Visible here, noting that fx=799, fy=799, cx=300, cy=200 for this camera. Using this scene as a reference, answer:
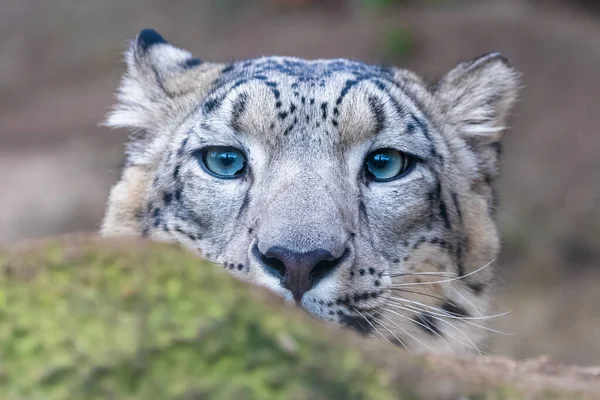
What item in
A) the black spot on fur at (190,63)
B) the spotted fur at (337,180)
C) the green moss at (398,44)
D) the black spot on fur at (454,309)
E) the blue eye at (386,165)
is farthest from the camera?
the green moss at (398,44)

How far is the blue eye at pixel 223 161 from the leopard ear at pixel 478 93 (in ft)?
4.41

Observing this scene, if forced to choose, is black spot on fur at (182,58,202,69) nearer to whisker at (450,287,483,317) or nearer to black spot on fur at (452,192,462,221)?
black spot on fur at (452,192,462,221)

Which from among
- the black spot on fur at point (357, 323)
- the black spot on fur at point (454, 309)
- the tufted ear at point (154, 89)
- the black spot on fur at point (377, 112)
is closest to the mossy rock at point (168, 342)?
the black spot on fur at point (357, 323)

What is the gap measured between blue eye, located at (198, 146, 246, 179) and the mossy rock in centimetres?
206

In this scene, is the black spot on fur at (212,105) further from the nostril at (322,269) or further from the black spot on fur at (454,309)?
the black spot on fur at (454,309)

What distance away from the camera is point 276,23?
50.2 feet

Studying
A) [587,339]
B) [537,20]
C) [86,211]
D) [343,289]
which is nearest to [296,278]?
[343,289]

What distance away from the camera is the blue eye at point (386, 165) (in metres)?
3.77

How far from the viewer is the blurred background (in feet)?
31.7

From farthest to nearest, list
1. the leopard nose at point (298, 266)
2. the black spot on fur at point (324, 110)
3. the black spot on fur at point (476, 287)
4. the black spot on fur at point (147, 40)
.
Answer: the black spot on fur at point (147, 40), the black spot on fur at point (476, 287), the black spot on fur at point (324, 110), the leopard nose at point (298, 266)

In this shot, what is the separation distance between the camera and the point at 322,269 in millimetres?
2922

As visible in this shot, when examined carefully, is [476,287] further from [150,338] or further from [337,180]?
[150,338]

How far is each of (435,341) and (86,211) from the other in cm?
798

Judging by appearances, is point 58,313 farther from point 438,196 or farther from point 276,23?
point 276,23
